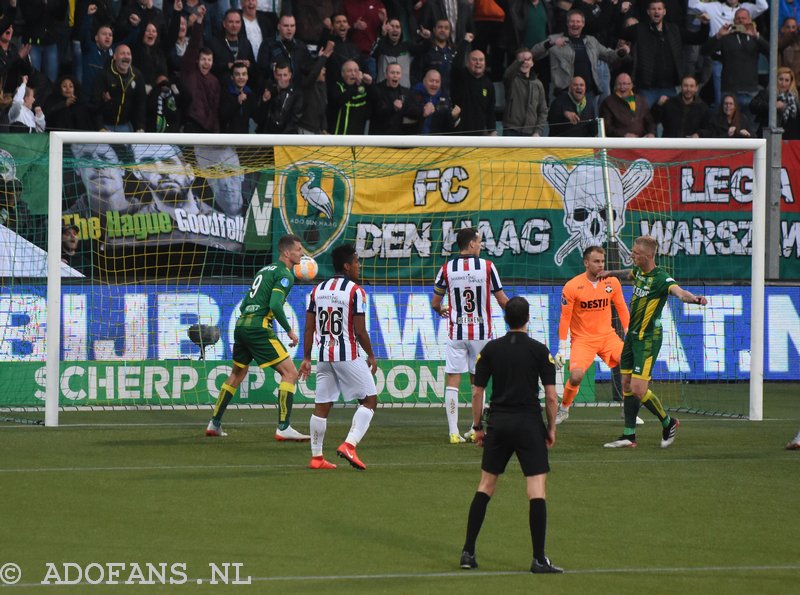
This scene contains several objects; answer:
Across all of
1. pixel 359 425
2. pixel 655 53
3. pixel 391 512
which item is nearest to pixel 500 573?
pixel 391 512

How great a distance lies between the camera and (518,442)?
25.9 ft

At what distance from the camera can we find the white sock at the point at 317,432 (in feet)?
38.0

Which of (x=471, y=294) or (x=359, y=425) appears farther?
(x=471, y=294)

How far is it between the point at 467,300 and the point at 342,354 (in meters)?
2.15

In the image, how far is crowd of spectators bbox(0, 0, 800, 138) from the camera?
760 inches

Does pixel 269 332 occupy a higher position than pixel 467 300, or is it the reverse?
pixel 467 300

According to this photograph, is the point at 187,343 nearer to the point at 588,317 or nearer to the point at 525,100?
the point at 588,317

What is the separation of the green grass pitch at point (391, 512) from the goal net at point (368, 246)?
2.28m

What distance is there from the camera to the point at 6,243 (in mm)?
16953

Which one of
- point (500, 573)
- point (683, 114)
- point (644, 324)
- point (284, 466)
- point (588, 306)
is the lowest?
point (500, 573)

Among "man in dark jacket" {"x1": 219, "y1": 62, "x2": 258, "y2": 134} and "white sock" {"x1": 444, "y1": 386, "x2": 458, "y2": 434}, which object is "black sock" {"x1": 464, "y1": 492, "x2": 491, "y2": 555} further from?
"man in dark jacket" {"x1": 219, "y1": 62, "x2": 258, "y2": 134}

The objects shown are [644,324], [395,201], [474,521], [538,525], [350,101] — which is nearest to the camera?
[538,525]

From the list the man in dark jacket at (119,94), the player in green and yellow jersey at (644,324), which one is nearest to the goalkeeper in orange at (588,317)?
the player in green and yellow jersey at (644,324)

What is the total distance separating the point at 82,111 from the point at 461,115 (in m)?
6.01
